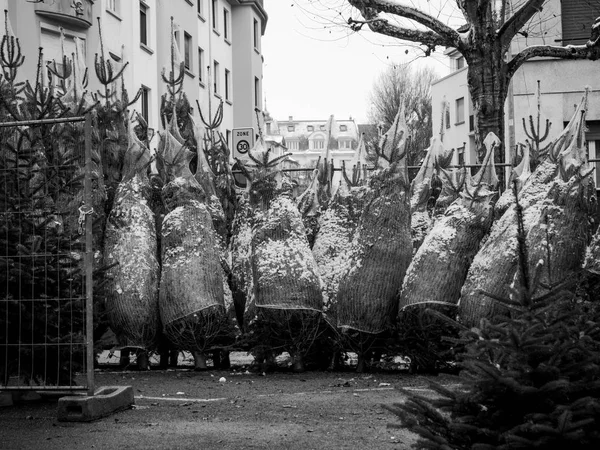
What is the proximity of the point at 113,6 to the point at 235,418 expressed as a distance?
85.3 ft

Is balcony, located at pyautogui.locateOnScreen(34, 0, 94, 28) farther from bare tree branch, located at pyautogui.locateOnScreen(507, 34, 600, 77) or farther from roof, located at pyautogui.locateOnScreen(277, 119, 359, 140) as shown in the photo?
roof, located at pyautogui.locateOnScreen(277, 119, 359, 140)

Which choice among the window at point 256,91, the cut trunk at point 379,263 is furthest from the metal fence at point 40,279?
the window at point 256,91

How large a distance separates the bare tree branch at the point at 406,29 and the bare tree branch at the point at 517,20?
720mm

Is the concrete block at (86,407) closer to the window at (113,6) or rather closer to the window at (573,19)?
the window at (573,19)

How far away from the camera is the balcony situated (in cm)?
2632

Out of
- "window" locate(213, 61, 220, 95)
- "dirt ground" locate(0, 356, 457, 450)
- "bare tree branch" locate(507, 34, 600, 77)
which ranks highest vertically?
"window" locate(213, 61, 220, 95)

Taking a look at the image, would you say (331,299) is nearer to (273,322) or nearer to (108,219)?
(273,322)

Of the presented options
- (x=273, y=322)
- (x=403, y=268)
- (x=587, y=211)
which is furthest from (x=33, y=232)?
(x=587, y=211)

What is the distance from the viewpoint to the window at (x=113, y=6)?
2957 cm

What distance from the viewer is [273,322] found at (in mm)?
9016

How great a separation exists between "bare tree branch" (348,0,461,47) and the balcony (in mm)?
13395

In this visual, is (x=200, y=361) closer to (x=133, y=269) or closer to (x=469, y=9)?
(x=133, y=269)

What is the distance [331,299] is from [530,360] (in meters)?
5.72

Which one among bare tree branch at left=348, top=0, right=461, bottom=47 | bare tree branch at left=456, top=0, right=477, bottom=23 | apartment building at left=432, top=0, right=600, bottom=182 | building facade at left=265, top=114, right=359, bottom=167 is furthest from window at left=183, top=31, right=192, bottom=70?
building facade at left=265, top=114, right=359, bottom=167
